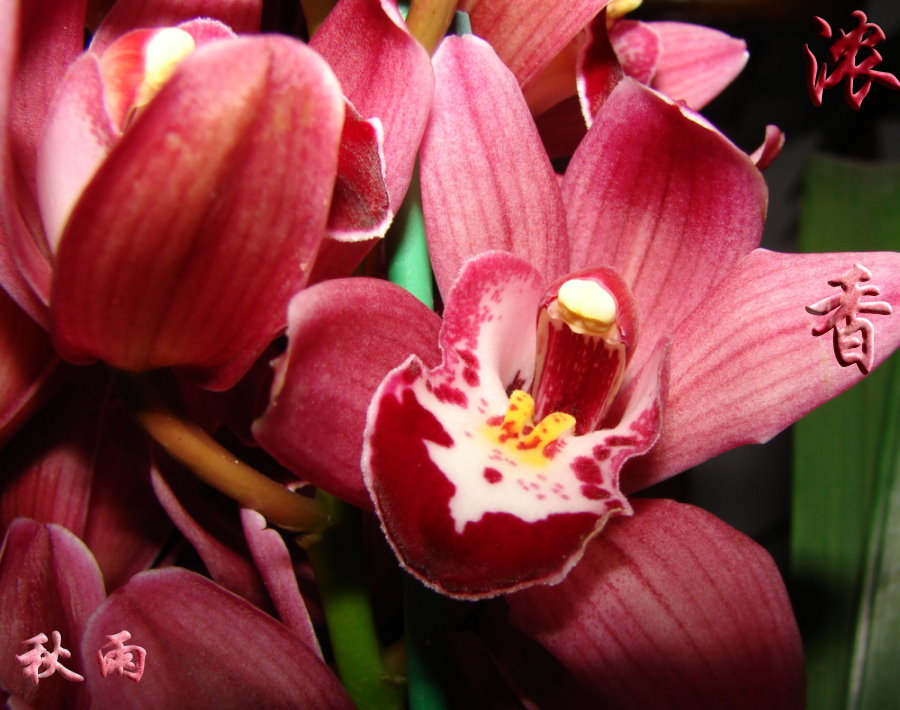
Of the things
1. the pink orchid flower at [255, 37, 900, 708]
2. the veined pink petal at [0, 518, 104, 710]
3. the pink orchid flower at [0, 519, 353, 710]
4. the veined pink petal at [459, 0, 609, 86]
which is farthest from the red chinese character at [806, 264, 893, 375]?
the veined pink petal at [0, 518, 104, 710]

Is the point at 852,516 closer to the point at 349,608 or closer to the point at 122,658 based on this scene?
the point at 349,608

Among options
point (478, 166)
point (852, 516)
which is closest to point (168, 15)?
point (478, 166)

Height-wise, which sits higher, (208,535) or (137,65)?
(137,65)

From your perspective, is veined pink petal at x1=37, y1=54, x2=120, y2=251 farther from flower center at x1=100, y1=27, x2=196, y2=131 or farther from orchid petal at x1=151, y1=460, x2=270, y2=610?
orchid petal at x1=151, y1=460, x2=270, y2=610

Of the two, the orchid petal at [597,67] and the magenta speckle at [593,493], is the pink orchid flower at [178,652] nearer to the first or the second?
the magenta speckle at [593,493]

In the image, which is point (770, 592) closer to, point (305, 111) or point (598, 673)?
point (598, 673)

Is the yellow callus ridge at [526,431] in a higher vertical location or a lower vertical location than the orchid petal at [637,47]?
lower

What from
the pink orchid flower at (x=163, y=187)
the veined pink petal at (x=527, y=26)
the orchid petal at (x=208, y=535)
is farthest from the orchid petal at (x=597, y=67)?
the orchid petal at (x=208, y=535)

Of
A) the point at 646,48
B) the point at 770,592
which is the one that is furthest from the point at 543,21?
the point at 770,592
